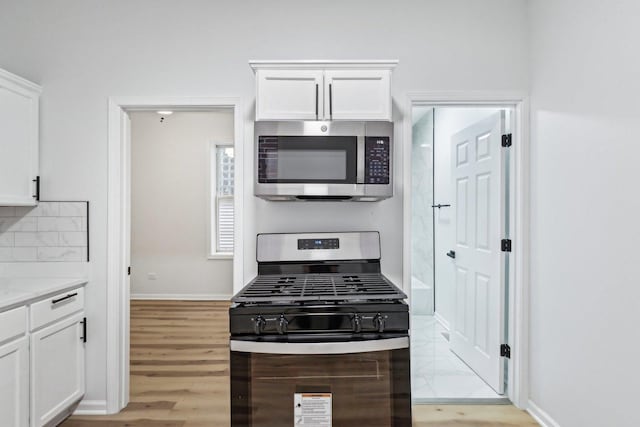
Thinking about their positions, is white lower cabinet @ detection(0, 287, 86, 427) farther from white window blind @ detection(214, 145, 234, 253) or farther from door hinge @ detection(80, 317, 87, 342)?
white window blind @ detection(214, 145, 234, 253)

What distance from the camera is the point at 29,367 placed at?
2168 mm

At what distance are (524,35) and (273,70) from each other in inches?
63.3

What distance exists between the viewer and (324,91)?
238 cm

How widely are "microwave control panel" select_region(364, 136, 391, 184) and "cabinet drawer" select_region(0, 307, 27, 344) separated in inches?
72.5

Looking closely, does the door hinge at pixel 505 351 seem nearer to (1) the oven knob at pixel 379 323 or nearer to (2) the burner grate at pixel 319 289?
(2) the burner grate at pixel 319 289

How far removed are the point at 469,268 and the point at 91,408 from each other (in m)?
2.82

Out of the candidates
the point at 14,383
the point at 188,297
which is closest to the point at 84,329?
the point at 14,383

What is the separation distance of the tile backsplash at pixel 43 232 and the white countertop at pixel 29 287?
144mm

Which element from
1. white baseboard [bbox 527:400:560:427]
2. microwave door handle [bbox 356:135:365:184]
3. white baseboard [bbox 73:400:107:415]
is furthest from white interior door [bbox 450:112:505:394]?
white baseboard [bbox 73:400:107:415]

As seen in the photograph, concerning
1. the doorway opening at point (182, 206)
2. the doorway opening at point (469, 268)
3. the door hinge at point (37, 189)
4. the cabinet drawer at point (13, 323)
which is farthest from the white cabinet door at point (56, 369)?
the doorway opening at point (182, 206)

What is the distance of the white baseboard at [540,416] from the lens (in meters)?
2.42

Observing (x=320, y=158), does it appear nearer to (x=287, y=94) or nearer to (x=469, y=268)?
(x=287, y=94)

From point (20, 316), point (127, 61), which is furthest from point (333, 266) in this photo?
point (127, 61)

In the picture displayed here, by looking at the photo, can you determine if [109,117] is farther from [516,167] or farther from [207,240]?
[207,240]
